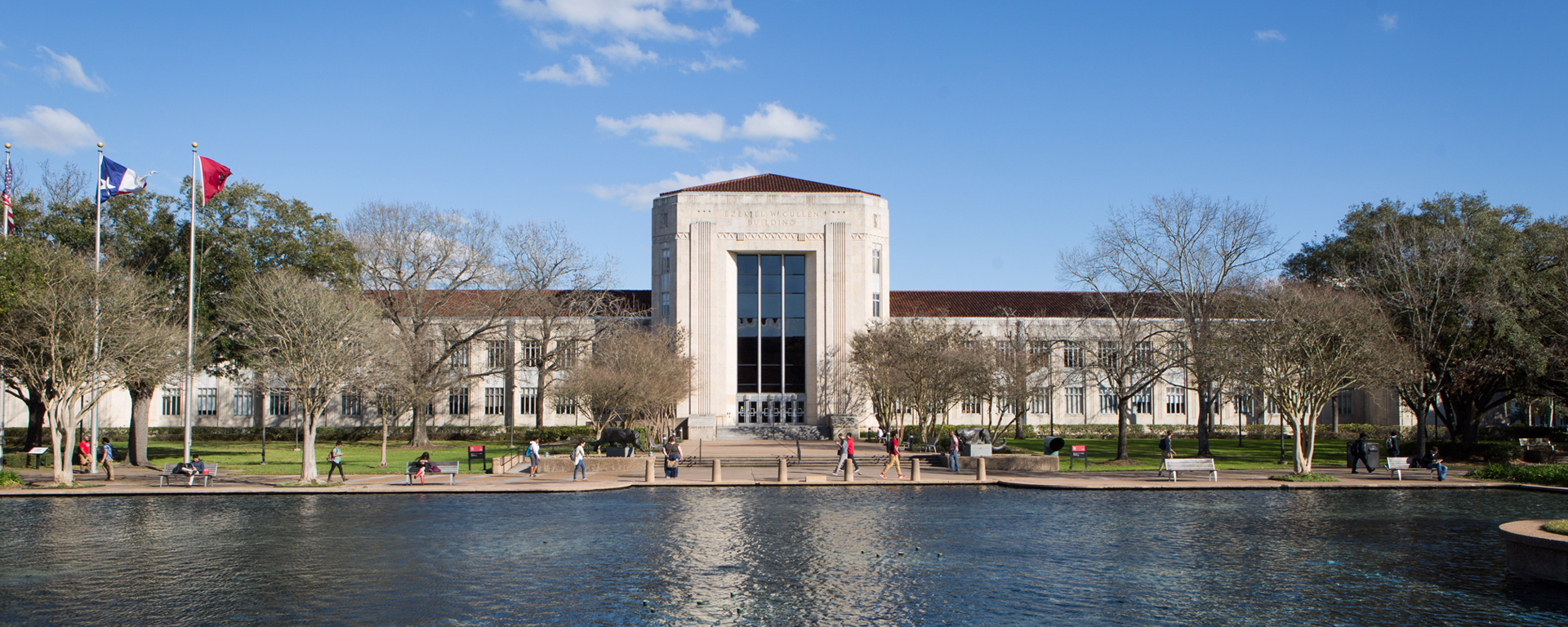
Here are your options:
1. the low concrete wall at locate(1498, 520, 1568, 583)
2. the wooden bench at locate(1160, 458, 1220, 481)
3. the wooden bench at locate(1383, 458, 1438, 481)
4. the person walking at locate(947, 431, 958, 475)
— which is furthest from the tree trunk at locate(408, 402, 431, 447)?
the low concrete wall at locate(1498, 520, 1568, 583)

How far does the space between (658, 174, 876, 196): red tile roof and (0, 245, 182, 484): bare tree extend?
38209mm

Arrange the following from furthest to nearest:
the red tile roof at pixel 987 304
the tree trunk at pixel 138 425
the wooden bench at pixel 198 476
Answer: the red tile roof at pixel 987 304 < the tree trunk at pixel 138 425 < the wooden bench at pixel 198 476

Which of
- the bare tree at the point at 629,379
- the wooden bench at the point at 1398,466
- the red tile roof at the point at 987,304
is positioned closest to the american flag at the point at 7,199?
A: the bare tree at the point at 629,379

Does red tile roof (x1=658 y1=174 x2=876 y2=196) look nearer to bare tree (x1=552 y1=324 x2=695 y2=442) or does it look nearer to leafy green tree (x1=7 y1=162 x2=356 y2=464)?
bare tree (x1=552 y1=324 x2=695 y2=442)

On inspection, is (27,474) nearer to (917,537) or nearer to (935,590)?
(917,537)

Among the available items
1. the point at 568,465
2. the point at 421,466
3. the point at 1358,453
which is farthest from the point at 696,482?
the point at 1358,453

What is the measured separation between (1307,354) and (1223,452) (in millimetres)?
16449

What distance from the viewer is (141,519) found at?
22875 mm

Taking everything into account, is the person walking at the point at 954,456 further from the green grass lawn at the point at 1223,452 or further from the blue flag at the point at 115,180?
the blue flag at the point at 115,180

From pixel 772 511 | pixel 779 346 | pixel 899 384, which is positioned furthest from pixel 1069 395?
pixel 772 511

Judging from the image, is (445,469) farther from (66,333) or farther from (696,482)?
(66,333)

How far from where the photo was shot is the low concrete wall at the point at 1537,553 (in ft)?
48.3

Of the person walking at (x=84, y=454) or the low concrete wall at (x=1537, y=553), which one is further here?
the person walking at (x=84, y=454)

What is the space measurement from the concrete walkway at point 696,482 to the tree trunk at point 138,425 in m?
3.03
